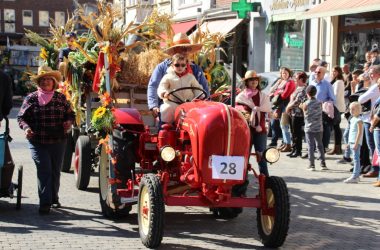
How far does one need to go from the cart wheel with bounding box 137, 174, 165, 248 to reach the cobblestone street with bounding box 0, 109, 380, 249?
234 millimetres

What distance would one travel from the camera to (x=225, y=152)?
6090mm

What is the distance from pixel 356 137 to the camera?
10461 millimetres

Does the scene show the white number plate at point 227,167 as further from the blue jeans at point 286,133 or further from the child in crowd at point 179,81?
the blue jeans at point 286,133

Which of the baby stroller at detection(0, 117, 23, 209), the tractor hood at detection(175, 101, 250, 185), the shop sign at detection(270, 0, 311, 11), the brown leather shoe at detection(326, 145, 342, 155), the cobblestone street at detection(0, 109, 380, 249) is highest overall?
the shop sign at detection(270, 0, 311, 11)

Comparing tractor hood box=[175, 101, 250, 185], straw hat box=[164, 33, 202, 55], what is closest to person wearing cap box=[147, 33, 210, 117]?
straw hat box=[164, 33, 202, 55]

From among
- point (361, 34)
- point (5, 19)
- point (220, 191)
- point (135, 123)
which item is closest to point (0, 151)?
point (135, 123)

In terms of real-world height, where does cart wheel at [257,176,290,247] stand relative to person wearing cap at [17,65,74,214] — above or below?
below

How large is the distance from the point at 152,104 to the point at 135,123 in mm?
281

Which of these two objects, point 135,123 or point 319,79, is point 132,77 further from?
point 319,79

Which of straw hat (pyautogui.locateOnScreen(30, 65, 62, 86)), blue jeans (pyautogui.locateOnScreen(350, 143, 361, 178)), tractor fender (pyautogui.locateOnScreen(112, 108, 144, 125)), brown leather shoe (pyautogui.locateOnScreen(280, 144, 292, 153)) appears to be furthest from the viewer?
brown leather shoe (pyautogui.locateOnScreen(280, 144, 292, 153))

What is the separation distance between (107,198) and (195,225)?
3.31ft

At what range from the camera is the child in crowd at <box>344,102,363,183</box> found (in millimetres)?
10367

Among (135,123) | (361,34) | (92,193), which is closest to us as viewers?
(135,123)

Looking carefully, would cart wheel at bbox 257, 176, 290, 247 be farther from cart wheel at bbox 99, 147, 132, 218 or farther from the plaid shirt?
the plaid shirt
